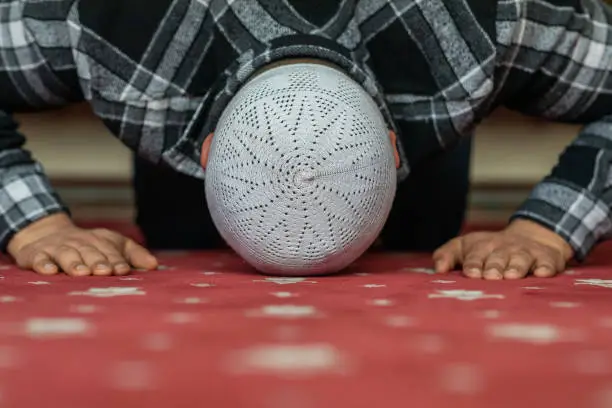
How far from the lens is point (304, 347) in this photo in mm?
582

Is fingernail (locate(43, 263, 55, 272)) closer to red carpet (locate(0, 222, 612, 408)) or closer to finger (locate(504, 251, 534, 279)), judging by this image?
red carpet (locate(0, 222, 612, 408))

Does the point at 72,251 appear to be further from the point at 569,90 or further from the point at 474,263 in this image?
the point at 569,90

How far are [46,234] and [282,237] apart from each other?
32 cm

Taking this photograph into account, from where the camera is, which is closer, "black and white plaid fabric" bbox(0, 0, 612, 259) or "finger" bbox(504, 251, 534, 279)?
"finger" bbox(504, 251, 534, 279)

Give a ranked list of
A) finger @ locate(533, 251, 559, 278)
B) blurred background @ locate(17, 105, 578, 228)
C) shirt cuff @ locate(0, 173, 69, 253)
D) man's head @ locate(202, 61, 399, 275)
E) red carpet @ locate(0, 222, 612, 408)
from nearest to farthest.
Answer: red carpet @ locate(0, 222, 612, 408) < man's head @ locate(202, 61, 399, 275) < finger @ locate(533, 251, 559, 278) < shirt cuff @ locate(0, 173, 69, 253) < blurred background @ locate(17, 105, 578, 228)

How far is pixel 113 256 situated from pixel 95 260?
3 cm

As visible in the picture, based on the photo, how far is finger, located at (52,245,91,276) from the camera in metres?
0.93

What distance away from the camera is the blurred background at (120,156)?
94.8 inches

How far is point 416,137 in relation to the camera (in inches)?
42.3

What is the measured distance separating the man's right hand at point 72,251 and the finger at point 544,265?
400mm

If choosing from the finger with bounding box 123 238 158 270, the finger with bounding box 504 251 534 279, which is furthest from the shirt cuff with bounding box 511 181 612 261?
the finger with bounding box 123 238 158 270

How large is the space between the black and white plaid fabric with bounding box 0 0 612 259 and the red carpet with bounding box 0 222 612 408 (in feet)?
0.93

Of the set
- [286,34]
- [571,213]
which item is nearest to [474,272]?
[571,213]

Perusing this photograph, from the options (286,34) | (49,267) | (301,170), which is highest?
(286,34)
